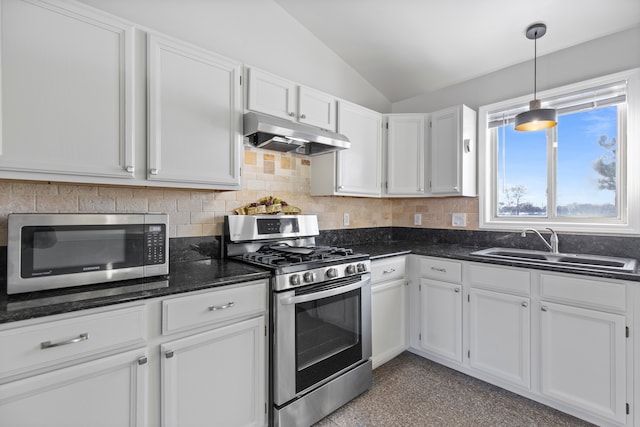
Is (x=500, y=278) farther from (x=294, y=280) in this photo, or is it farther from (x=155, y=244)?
(x=155, y=244)

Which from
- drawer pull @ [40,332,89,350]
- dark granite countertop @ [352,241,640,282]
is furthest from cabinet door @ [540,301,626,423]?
drawer pull @ [40,332,89,350]

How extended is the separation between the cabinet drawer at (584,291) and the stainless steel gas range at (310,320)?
1120 millimetres

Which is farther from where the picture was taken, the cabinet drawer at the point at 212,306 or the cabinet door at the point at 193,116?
the cabinet door at the point at 193,116

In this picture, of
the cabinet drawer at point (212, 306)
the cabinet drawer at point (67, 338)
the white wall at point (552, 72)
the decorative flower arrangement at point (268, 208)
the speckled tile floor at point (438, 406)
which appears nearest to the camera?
the cabinet drawer at point (67, 338)

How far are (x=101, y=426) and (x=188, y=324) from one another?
1.52 ft

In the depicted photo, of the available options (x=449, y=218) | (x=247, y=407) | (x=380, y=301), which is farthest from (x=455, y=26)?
(x=247, y=407)

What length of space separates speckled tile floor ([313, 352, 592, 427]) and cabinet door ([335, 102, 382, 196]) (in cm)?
154

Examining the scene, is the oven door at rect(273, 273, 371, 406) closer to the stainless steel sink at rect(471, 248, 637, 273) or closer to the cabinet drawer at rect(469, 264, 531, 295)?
the cabinet drawer at rect(469, 264, 531, 295)

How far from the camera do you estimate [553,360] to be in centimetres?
195

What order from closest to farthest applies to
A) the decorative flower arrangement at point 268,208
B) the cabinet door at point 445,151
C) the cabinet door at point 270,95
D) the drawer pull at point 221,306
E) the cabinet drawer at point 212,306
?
the cabinet drawer at point 212,306 < the drawer pull at point 221,306 < the cabinet door at point 270,95 < the decorative flower arrangement at point 268,208 < the cabinet door at point 445,151

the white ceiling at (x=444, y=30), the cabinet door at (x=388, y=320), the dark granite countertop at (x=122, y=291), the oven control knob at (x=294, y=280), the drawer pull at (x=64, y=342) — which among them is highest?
the white ceiling at (x=444, y=30)

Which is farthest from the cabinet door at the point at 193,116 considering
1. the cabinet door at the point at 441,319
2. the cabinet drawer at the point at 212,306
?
the cabinet door at the point at 441,319

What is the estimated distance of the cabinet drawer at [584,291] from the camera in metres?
1.74

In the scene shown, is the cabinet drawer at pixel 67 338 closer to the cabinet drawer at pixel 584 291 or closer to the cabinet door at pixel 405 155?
the cabinet drawer at pixel 584 291
